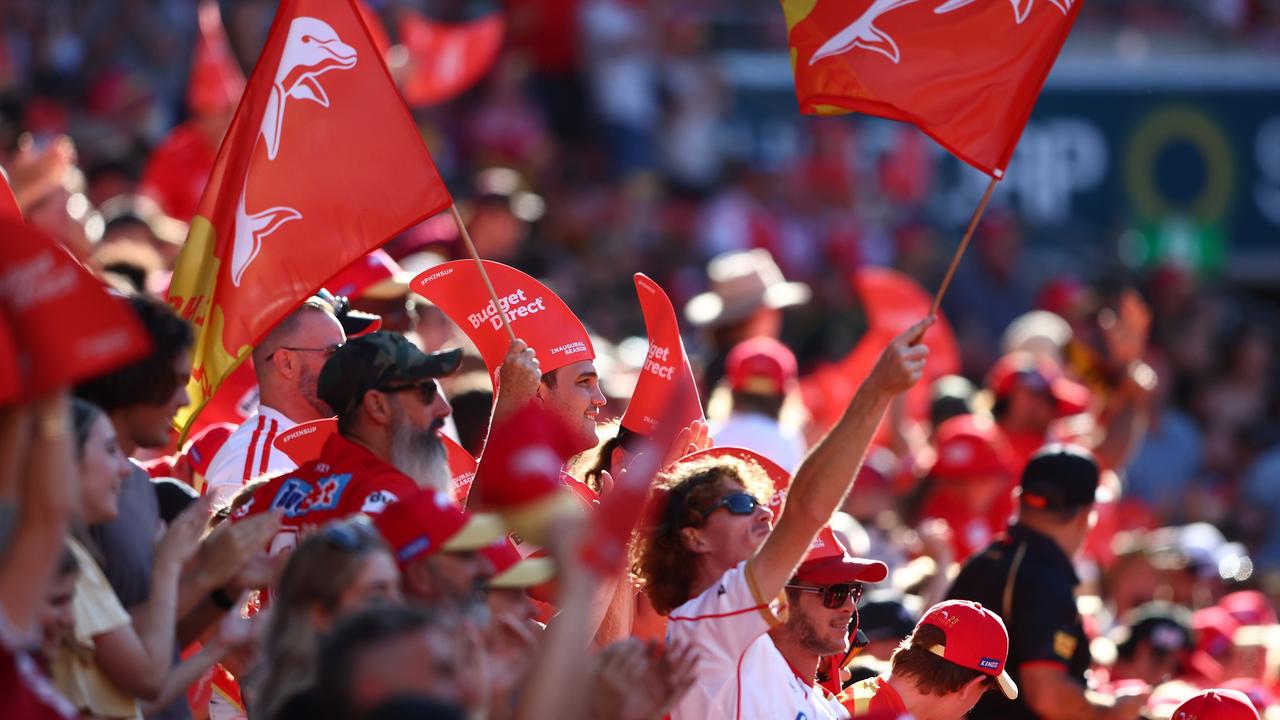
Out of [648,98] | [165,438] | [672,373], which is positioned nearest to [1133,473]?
[648,98]

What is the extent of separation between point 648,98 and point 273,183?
11.4m

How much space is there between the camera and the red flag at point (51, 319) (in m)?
3.16

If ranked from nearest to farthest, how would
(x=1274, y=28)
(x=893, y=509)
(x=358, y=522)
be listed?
(x=358, y=522), (x=893, y=509), (x=1274, y=28)

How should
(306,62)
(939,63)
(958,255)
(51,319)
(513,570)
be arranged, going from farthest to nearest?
(306,62)
(939,63)
(958,255)
(513,570)
(51,319)

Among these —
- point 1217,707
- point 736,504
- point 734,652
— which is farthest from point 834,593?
point 1217,707

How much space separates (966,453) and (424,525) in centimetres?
490

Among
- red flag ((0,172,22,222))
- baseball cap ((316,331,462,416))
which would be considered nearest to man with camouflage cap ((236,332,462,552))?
baseball cap ((316,331,462,416))

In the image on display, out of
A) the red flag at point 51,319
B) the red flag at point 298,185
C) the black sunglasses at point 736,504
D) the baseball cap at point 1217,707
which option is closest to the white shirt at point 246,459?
the red flag at point 298,185

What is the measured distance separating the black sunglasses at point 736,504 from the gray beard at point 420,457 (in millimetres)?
637

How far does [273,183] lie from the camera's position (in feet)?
17.4

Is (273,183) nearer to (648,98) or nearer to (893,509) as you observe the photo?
(893,509)

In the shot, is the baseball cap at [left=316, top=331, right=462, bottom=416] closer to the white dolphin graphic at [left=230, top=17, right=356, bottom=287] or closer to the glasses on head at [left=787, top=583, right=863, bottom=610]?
the white dolphin graphic at [left=230, top=17, right=356, bottom=287]

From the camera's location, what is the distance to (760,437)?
734 cm

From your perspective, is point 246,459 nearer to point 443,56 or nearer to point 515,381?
point 515,381
